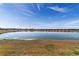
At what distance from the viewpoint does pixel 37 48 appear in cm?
161

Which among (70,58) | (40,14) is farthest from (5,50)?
(70,58)

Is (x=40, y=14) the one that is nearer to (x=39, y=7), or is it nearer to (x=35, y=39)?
(x=39, y=7)

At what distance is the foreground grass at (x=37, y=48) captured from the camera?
1.60 metres

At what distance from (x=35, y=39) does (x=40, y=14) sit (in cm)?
21

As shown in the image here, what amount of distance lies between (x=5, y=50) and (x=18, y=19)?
27cm

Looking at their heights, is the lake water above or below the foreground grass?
above

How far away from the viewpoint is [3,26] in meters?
1.62

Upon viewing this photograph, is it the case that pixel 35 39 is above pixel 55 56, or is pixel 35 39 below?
above

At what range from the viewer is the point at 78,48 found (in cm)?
160

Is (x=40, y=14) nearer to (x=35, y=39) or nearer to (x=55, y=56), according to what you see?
(x=35, y=39)

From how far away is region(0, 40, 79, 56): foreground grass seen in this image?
1.60 m

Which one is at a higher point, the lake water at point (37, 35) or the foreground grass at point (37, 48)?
the lake water at point (37, 35)

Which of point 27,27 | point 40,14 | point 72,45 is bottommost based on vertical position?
point 72,45

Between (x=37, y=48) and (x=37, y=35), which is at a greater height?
(x=37, y=35)
